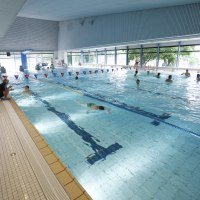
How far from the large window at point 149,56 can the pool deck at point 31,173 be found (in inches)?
735

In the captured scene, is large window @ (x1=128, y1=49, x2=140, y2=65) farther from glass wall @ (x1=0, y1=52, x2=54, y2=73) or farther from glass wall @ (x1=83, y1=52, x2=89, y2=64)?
glass wall @ (x1=0, y1=52, x2=54, y2=73)

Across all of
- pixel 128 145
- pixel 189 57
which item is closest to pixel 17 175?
pixel 128 145

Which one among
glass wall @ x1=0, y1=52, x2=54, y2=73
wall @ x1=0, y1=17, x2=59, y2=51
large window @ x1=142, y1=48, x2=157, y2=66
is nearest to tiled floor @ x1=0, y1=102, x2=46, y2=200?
large window @ x1=142, y1=48, x2=157, y2=66

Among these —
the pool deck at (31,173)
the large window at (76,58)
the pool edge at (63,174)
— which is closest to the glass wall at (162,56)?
the large window at (76,58)

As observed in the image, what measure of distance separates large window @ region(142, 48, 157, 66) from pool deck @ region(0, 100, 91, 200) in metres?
18.7

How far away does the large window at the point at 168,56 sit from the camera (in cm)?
1800

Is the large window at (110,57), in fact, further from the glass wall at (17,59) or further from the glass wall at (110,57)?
the glass wall at (17,59)

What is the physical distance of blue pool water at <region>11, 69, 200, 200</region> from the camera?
2.37 metres

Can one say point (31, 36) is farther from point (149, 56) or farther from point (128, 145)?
point (128, 145)

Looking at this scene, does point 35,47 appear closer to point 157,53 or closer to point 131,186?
point 157,53

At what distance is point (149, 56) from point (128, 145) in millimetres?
18402

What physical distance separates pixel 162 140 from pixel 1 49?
23.1 m

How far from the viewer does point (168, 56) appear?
62.0 feet

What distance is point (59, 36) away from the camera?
2564 centimetres
